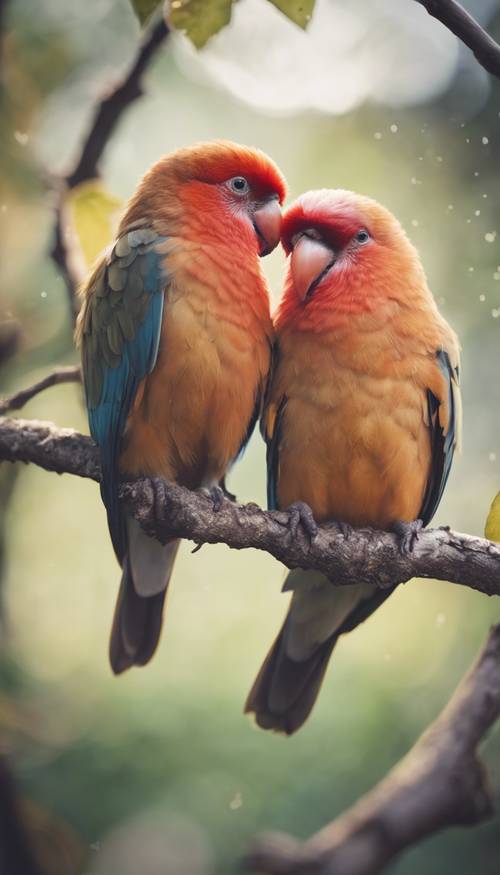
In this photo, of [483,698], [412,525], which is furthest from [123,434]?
[483,698]

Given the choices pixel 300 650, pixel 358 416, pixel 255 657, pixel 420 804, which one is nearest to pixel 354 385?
pixel 358 416

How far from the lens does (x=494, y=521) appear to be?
179 centimetres

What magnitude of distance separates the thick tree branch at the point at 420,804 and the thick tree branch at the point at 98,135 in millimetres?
1774

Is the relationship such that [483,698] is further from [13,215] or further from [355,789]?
[355,789]

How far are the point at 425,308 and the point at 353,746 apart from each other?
4246mm

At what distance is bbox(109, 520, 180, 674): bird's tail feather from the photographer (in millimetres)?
2641

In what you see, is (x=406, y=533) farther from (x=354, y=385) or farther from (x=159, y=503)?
(x=159, y=503)

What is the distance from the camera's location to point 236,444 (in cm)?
253

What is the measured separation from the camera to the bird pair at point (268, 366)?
2.36 meters

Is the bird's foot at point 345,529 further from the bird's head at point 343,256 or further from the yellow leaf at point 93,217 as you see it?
the yellow leaf at point 93,217

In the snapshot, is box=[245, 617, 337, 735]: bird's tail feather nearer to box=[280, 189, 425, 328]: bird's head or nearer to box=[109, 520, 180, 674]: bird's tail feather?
box=[109, 520, 180, 674]: bird's tail feather

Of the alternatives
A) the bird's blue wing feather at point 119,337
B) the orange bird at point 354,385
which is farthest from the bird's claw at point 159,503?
the orange bird at point 354,385

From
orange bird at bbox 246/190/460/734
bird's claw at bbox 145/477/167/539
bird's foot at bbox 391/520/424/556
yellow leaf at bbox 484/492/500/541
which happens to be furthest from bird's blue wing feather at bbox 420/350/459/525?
bird's claw at bbox 145/477/167/539

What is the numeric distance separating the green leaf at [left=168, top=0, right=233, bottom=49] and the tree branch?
1.20 feet
